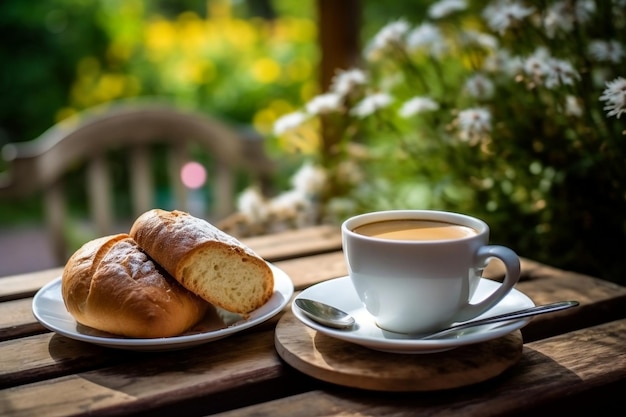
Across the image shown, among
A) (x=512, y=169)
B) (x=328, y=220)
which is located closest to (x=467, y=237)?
(x=512, y=169)

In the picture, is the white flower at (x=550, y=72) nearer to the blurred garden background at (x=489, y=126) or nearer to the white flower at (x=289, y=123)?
the blurred garden background at (x=489, y=126)

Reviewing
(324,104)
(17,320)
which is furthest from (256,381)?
(324,104)

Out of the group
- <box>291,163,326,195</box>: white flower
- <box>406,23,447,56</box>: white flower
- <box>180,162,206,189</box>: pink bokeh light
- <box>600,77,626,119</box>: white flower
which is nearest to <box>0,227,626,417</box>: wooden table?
<box>600,77,626,119</box>: white flower

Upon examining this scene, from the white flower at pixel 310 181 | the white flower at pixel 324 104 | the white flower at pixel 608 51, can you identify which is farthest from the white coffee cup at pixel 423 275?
the white flower at pixel 310 181

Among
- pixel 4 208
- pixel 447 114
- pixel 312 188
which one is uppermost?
pixel 447 114

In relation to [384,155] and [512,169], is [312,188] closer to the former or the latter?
[384,155]

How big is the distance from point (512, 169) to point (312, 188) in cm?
55

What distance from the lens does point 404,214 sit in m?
1.03

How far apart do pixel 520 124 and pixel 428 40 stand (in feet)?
0.94

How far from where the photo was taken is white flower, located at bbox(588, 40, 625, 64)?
4.81 ft

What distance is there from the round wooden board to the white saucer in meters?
0.02

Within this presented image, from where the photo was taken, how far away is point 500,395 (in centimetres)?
84

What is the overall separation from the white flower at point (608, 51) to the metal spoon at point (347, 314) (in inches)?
28.0

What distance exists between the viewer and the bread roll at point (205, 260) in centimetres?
97
